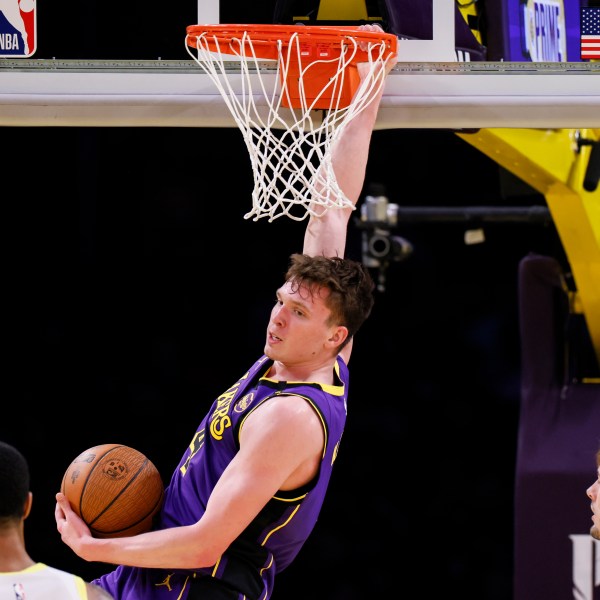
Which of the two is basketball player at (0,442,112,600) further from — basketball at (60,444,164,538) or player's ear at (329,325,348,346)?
player's ear at (329,325,348,346)

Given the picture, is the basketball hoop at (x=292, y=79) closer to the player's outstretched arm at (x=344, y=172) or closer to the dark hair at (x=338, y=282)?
the player's outstretched arm at (x=344, y=172)

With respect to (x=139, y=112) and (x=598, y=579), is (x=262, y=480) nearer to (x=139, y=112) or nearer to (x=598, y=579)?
(x=139, y=112)

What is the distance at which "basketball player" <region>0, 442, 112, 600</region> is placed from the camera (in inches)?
106

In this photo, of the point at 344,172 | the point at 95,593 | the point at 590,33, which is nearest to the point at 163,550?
the point at 95,593

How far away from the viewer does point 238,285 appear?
8.09 metres

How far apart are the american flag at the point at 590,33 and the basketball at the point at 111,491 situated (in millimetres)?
2512

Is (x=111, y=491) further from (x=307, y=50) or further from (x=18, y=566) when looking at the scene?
(x=307, y=50)

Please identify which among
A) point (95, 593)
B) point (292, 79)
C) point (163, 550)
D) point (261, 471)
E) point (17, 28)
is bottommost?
point (163, 550)

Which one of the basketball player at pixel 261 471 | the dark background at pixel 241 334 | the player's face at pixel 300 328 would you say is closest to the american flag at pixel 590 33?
the basketball player at pixel 261 471

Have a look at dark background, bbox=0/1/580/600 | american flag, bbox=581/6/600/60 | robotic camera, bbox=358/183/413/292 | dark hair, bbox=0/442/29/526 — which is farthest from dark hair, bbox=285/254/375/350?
dark background, bbox=0/1/580/600

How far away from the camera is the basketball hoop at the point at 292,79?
12.8 ft

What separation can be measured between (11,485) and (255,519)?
96cm

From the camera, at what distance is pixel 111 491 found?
136 inches

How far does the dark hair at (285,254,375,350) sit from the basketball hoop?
22 cm
